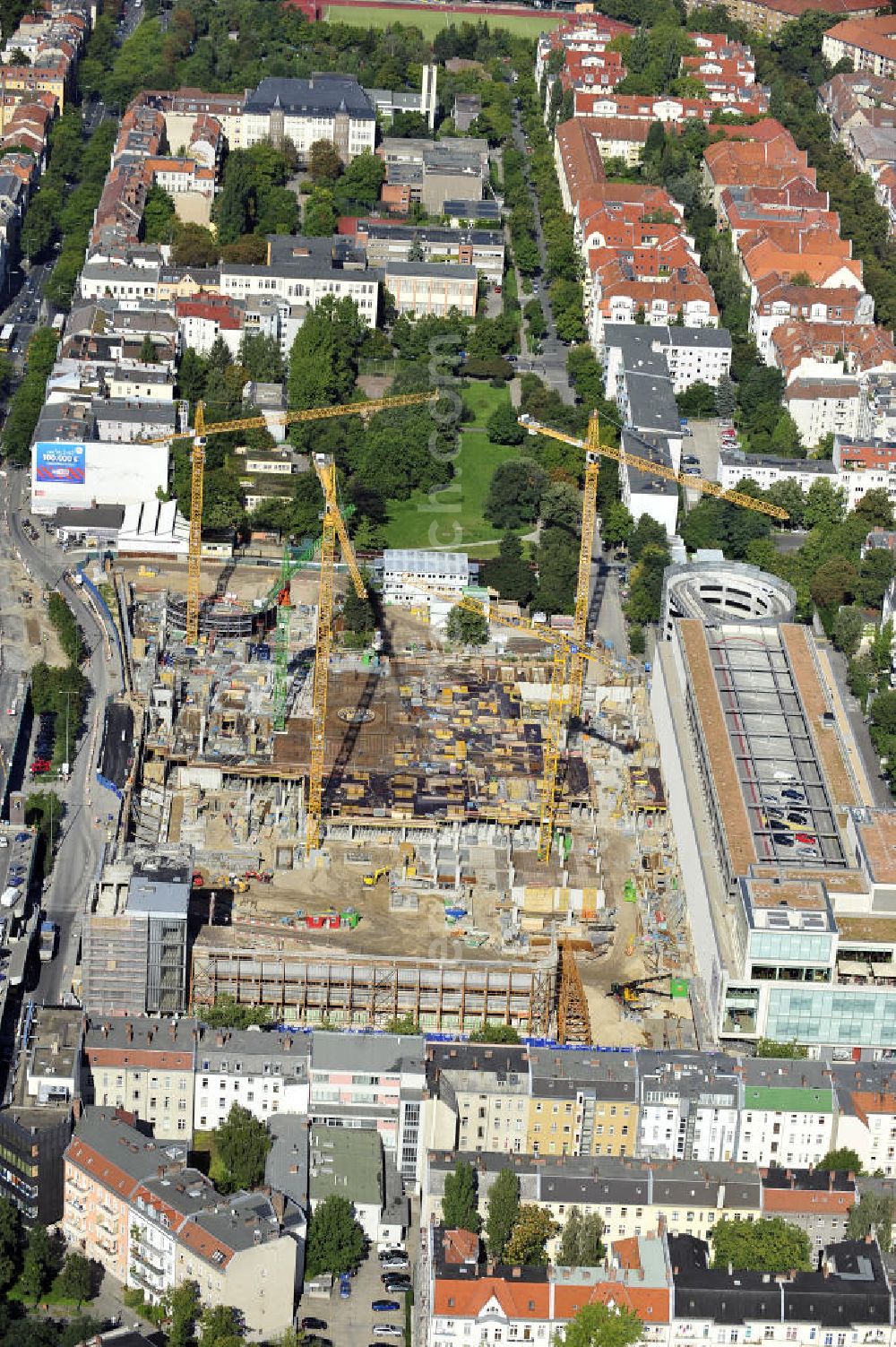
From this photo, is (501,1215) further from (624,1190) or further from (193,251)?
(193,251)

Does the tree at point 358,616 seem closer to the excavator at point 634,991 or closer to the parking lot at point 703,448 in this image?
the parking lot at point 703,448

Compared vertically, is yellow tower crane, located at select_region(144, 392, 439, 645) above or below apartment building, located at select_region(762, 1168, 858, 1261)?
above

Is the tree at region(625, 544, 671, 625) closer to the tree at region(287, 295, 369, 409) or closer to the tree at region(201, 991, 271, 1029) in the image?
the tree at region(287, 295, 369, 409)

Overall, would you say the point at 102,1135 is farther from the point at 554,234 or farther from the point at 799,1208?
the point at 554,234

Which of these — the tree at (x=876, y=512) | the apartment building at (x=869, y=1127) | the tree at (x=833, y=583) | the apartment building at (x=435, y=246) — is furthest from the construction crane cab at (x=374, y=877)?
the apartment building at (x=435, y=246)

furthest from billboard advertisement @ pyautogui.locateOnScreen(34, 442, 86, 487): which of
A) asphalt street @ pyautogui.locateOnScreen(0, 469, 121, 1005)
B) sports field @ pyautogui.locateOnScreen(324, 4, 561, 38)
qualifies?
sports field @ pyautogui.locateOnScreen(324, 4, 561, 38)

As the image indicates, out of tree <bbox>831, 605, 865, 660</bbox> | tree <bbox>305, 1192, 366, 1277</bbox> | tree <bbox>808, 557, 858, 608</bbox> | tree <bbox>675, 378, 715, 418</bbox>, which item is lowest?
tree <bbox>305, 1192, 366, 1277</bbox>

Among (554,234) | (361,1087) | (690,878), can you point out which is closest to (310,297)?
(554,234)
